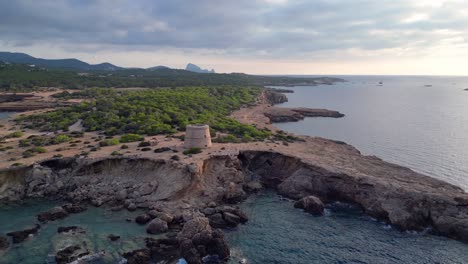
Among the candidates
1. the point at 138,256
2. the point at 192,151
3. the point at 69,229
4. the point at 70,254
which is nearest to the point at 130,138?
the point at 192,151

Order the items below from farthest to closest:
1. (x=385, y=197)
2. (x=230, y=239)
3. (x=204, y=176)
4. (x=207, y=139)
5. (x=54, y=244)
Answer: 1. (x=207, y=139)
2. (x=204, y=176)
3. (x=385, y=197)
4. (x=230, y=239)
5. (x=54, y=244)

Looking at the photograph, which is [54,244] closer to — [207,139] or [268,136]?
[207,139]

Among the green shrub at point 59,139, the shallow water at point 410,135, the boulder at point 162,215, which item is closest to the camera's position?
the boulder at point 162,215

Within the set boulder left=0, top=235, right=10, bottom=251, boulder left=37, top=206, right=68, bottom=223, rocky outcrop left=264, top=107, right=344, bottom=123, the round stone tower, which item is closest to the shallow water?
rocky outcrop left=264, top=107, right=344, bottom=123

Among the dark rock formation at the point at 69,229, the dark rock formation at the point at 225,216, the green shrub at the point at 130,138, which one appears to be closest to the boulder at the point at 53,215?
the dark rock formation at the point at 69,229

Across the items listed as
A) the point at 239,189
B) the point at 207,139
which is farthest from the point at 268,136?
the point at 239,189

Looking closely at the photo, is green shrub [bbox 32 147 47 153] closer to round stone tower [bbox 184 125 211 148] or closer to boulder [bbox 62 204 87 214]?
boulder [bbox 62 204 87 214]

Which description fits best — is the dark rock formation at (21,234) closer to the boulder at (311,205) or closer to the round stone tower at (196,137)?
the round stone tower at (196,137)
